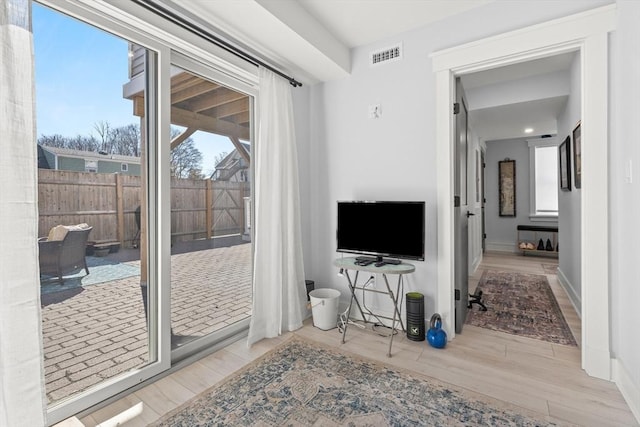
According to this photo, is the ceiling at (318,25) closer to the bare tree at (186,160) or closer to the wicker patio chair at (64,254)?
the bare tree at (186,160)

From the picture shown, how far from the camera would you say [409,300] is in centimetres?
264

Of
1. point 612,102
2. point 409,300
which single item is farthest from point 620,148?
point 409,300

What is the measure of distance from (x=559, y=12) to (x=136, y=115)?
2.97 meters

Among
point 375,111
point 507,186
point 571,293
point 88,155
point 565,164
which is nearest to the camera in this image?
point 88,155

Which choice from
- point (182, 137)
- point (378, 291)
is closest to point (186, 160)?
point (182, 137)

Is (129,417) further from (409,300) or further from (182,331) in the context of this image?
(409,300)

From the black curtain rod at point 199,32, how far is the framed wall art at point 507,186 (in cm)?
601

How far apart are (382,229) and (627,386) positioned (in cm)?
177

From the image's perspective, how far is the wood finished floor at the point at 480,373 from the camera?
1.75 meters

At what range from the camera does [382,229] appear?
106 inches

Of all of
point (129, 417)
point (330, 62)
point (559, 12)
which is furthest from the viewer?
point (330, 62)

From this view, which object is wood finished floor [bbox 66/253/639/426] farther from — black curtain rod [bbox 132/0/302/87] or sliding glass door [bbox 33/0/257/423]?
black curtain rod [bbox 132/0/302/87]

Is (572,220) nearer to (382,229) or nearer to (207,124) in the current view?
(382,229)

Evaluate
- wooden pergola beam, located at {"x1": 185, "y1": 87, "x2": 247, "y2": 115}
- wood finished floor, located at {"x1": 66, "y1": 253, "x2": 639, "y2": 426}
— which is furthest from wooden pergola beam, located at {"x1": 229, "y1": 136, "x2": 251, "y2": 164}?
wood finished floor, located at {"x1": 66, "y1": 253, "x2": 639, "y2": 426}
